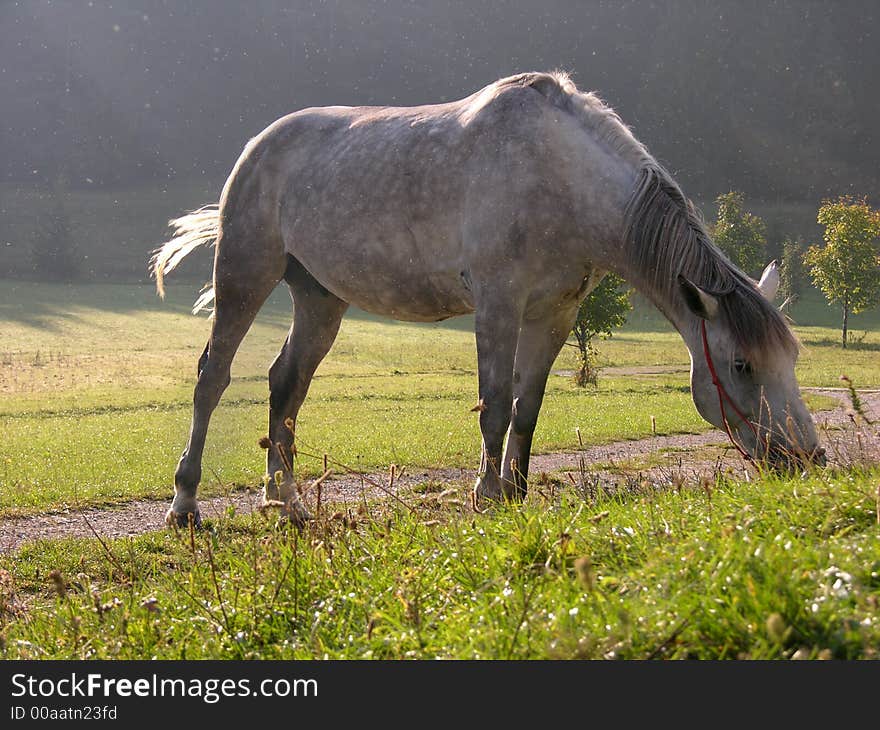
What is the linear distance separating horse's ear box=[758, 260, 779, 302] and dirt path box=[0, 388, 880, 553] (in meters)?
1.01

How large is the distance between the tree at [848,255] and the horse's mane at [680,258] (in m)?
50.5

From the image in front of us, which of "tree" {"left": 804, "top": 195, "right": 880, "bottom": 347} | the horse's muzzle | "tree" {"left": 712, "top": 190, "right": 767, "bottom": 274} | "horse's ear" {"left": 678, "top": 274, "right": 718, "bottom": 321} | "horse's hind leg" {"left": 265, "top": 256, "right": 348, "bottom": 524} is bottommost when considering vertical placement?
"tree" {"left": 712, "top": 190, "right": 767, "bottom": 274}

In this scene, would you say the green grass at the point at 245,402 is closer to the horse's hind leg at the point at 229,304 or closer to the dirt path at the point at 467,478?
the dirt path at the point at 467,478

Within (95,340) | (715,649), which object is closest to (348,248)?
(715,649)

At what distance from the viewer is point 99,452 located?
555 inches

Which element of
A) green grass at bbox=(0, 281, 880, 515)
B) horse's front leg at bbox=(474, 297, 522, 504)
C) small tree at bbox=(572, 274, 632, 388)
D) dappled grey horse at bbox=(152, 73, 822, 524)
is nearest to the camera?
dappled grey horse at bbox=(152, 73, 822, 524)

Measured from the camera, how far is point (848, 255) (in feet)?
170

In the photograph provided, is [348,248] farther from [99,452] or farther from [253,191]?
[99,452]

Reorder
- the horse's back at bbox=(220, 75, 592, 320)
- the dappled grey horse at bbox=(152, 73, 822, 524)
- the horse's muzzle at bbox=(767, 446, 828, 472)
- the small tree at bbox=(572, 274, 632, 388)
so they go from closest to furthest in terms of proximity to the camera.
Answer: the horse's muzzle at bbox=(767, 446, 828, 472) → the dappled grey horse at bbox=(152, 73, 822, 524) → the horse's back at bbox=(220, 75, 592, 320) → the small tree at bbox=(572, 274, 632, 388)

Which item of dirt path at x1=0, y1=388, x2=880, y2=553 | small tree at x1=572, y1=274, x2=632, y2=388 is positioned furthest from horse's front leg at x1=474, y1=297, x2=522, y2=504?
small tree at x1=572, y1=274, x2=632, y2=388

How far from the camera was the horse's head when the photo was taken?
5605mm

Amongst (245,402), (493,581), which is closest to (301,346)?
(493,581)

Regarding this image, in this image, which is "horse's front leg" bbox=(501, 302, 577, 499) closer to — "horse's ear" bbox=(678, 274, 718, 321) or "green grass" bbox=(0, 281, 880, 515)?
"green grass" bbox=(0, 281, 880, 515)

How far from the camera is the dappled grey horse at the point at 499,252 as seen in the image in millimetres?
5824
